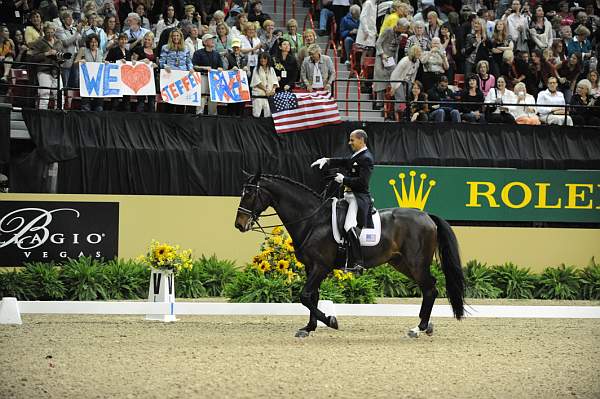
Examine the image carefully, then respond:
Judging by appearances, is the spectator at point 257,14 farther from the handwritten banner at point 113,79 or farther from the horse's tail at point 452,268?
the horse's tail at point 452,268

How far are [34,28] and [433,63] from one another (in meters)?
8.31

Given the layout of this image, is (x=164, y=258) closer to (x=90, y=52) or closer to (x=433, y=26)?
(x=90, y=52)

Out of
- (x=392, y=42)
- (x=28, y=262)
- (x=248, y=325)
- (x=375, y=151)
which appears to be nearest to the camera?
(x=248, y=325)

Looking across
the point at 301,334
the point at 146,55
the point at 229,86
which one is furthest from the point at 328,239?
the point at 146,55

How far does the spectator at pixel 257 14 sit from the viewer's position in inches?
883

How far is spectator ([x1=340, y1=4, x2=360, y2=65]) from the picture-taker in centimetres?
2327

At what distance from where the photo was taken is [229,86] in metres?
19.5

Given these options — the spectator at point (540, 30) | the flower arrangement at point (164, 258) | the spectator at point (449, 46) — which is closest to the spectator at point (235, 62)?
the spectator at point (449, 46)

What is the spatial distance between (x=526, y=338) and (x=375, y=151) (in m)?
7.85

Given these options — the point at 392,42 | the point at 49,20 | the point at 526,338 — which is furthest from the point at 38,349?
the point at 392,42

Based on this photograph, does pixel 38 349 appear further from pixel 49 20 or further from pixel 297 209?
pixel 49 20

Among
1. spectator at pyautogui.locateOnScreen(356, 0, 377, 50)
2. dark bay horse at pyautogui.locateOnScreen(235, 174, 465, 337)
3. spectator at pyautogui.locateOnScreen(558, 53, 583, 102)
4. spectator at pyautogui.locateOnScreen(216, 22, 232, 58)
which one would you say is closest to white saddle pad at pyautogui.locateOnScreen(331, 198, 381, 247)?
dark bay horse at pyautogui.locateOnScreen(235, 174, 465, 337)

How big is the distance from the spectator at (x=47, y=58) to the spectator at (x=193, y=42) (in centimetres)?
251

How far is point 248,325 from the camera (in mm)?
13969
